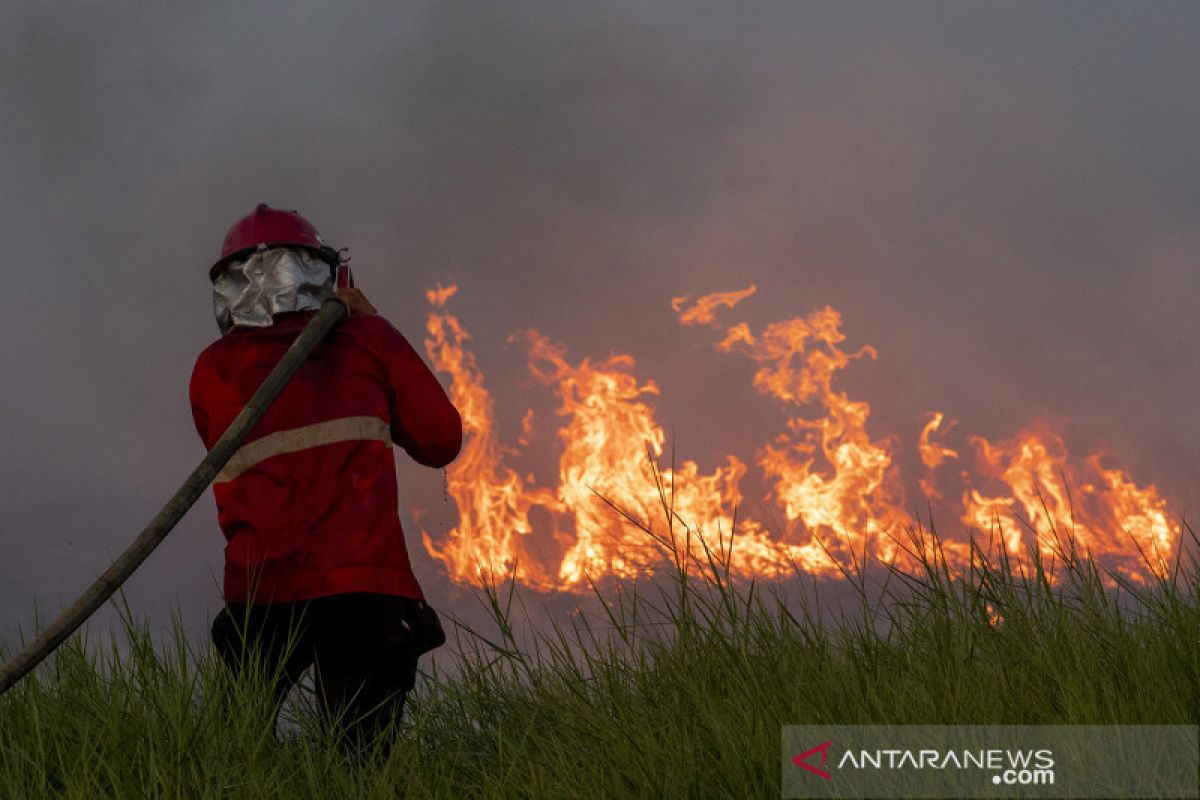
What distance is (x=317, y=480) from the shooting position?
4484 mm

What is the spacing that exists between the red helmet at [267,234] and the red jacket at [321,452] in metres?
0.34

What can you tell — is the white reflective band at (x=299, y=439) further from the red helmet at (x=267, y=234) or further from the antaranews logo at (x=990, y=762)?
the antaranews logo at (x=990, y=762)

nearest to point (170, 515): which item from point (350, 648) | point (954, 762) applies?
point (350, 648)

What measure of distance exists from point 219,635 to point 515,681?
1.23m

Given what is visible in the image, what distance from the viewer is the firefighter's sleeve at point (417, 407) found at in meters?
4.86

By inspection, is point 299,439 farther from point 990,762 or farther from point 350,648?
point 990,762

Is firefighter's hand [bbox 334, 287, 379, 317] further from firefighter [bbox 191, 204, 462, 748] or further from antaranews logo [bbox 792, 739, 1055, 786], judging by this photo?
antaranews logo [bbox 792, 739, 1055, 786]

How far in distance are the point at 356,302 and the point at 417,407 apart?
1.69 feet

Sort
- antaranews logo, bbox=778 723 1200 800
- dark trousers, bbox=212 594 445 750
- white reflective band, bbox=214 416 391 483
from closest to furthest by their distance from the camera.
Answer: antaranews logo, bbox=778 723 1200 800
dark trousers, bbox=212 594 445 750
white reflective band, bbox=214 416 391 483

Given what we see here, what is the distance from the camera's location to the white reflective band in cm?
454

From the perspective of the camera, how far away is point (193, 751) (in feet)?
13.0

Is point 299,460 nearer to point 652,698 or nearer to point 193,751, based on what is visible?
point 193,751

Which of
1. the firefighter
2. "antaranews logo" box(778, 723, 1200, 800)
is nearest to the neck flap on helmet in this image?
the firefighter

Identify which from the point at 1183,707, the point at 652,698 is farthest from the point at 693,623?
the point at 1183,707
